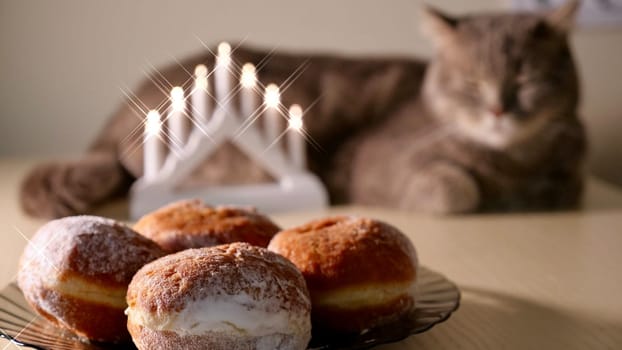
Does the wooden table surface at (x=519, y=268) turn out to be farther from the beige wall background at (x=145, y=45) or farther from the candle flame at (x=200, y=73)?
the beige wall background at (x=145, y=45)

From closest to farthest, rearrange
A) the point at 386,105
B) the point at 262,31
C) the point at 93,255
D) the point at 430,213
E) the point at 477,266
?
the point at 93,255
the point at 477,266
the point at 430,213
the point at 386,105
the point at 262,31

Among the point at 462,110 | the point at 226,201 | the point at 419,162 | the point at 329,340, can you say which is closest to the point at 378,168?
the point at 419,162

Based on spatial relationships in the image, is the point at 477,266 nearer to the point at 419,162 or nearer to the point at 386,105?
the point at 419,162

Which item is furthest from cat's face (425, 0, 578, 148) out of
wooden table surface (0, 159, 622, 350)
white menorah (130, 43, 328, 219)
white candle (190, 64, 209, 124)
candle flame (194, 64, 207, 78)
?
candle flame (194, 64, 207, 78)

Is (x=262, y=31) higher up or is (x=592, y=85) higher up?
(x=262, y=31)

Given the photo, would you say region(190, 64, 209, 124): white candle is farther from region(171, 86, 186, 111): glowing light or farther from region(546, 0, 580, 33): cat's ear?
region(546, 0, 580, 33): cat's ear

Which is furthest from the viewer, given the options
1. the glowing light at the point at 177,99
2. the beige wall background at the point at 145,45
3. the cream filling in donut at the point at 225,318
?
the beige wall background at the point at 145,45

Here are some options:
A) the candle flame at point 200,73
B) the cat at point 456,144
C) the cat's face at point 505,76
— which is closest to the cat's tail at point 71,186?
Answer: the cat at point 456,144
